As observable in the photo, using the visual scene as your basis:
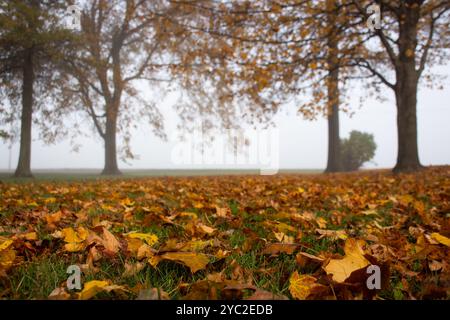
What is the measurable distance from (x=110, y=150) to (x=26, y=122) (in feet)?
19.0

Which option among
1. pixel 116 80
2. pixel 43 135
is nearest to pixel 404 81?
pixel 116 80

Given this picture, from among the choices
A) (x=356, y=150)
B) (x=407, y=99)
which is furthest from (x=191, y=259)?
(x=356, y=150)

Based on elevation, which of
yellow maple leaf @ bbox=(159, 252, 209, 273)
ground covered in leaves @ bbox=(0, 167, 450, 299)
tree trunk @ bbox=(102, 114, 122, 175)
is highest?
tree trunk @ bbox=(102, 114, 122, 175)

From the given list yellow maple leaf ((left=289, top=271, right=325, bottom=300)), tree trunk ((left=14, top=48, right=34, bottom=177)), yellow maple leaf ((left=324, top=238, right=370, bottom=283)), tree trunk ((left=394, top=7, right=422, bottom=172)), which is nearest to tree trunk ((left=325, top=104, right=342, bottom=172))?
tree trunk ((left=394, top=7, right=422, bottom=172))

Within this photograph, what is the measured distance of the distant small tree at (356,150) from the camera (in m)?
33.4

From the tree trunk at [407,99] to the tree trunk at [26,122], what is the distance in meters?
14.1

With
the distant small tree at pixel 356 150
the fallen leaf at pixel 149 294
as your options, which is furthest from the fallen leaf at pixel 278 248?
the distant small tree at pixel 356 150

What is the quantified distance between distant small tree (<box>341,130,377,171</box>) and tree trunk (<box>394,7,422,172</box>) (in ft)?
72.4

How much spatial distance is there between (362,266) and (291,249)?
451mm

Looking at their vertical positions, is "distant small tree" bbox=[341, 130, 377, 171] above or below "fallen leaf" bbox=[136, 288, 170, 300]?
above

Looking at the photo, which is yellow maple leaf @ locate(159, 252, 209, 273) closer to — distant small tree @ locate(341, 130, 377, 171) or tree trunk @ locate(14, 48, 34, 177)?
tree trunk @ locate(14, 48, 34, 177)

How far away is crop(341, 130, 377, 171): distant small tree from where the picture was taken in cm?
3338

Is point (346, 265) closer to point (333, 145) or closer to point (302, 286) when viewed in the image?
point (302, 286)

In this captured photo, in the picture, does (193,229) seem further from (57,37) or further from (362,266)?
(57,37)
